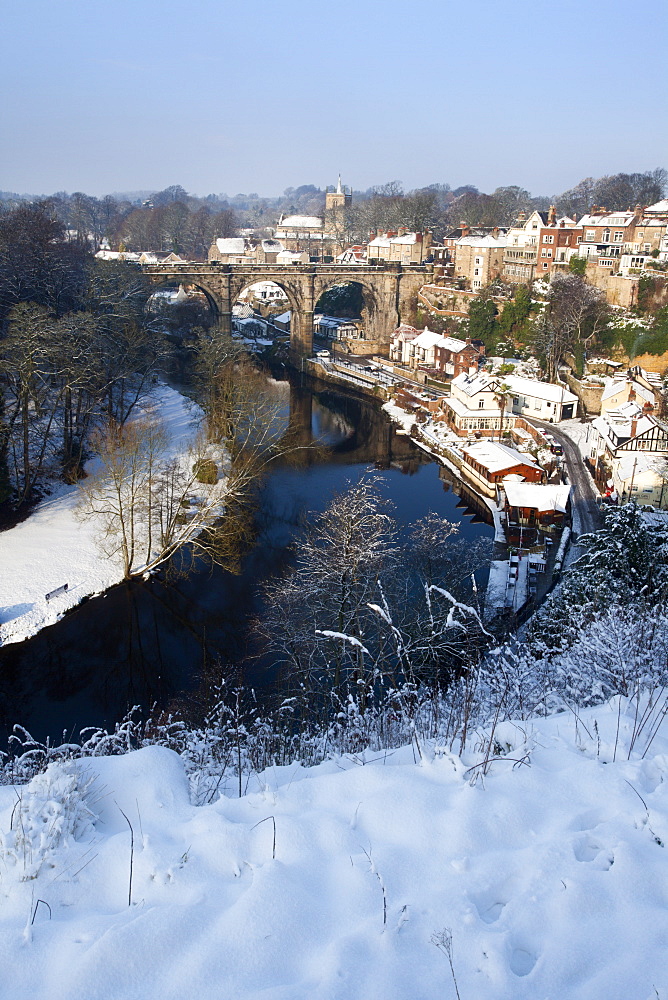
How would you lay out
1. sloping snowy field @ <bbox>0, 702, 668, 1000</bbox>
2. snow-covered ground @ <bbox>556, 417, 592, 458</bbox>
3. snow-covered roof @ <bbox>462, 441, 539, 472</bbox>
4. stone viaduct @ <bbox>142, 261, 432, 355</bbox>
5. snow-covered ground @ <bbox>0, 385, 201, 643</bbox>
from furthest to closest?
1. stone viaduct @ <bbox>142, 261, 432, 355</bbox>
2. snow-covered ground @ <bbox>556, 417, 592, 458</bbox>
3. snow-covered roof @ <bbox>462, 441, 539, 472</bbox>
4. snow-covered ground @ <bbox>0, 385, 201, 643</bbox>
5. sloping snowy field @ <bbox>0, 702, 668, 1000</bbox>

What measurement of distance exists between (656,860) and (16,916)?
2237 millimetres

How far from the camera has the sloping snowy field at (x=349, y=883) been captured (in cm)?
201

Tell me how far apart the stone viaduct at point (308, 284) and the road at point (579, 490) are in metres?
16.2

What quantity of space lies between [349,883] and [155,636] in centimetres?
958

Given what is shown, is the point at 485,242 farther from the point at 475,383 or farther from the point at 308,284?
the point at 475,383

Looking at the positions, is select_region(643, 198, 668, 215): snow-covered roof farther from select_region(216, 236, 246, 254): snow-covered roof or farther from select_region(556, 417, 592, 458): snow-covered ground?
select_region(216, 236, 246, 254): snow-covered roof

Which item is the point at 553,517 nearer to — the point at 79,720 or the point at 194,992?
the point at 79,720

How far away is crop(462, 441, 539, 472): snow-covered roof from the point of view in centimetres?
1822

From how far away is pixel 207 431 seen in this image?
19.3 metres

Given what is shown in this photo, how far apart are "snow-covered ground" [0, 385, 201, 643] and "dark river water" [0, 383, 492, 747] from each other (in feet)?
0.94

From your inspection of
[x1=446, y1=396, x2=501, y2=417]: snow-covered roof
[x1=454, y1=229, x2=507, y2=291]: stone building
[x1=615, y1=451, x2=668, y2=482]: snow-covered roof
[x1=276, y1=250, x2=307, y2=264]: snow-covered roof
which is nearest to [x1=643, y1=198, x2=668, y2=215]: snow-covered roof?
[x1=454, y1=229, x2=507, y2=291]: stone building

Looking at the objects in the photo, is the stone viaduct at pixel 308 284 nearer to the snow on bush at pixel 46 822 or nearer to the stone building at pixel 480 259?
the stone building at pixel 480 259

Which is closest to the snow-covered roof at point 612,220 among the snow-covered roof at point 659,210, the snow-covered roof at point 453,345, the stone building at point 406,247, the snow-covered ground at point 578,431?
the snow-covered roof at point 659,210

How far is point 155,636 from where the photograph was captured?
1141 centimetres
